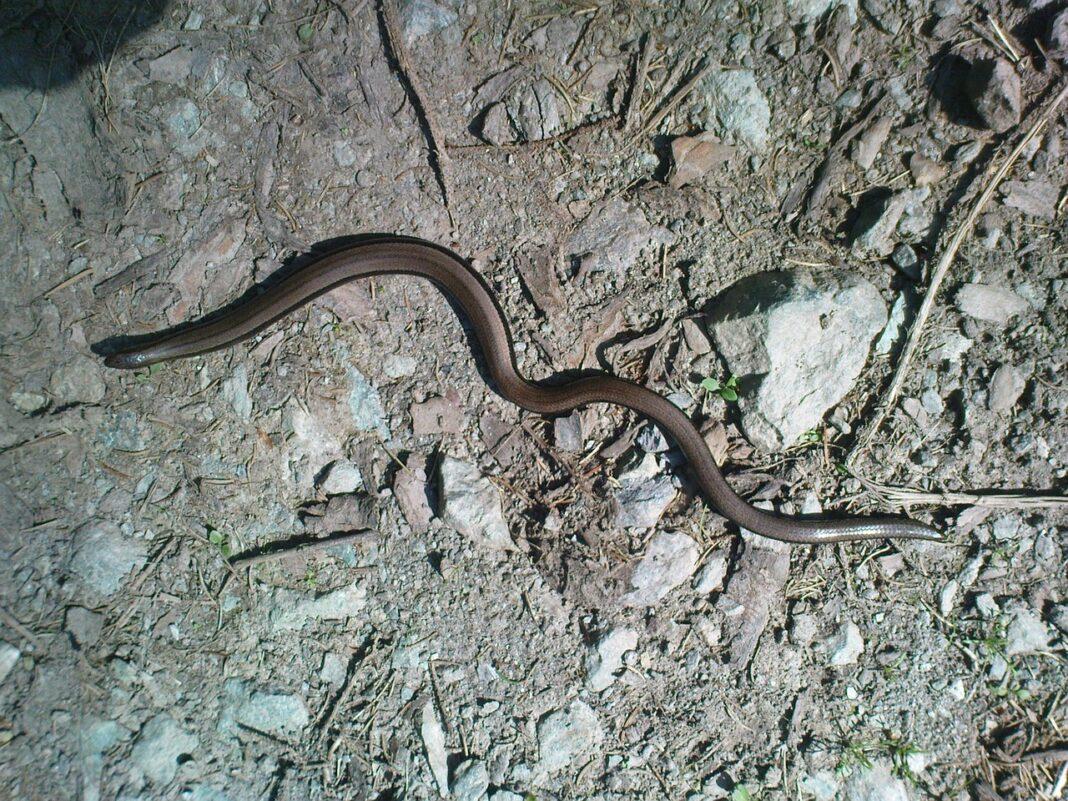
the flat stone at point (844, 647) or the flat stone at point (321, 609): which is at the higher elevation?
the flat stone at point (321, 609)

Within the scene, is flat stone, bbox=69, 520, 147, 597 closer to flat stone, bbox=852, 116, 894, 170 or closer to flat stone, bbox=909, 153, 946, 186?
flat stone, bbox=852, 116, 894, 170

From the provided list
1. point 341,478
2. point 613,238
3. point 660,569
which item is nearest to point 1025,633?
point 660,569

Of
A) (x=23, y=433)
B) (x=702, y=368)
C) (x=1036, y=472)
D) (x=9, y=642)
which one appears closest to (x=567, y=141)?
(x=702, y=368)

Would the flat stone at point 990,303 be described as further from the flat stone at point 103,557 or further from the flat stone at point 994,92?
the flat stone at point 103,557

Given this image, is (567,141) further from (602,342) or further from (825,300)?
(825,300)

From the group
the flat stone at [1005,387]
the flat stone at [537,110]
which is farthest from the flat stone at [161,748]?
the flat stone at [1005,387]

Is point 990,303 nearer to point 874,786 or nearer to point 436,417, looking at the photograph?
point 874,786
